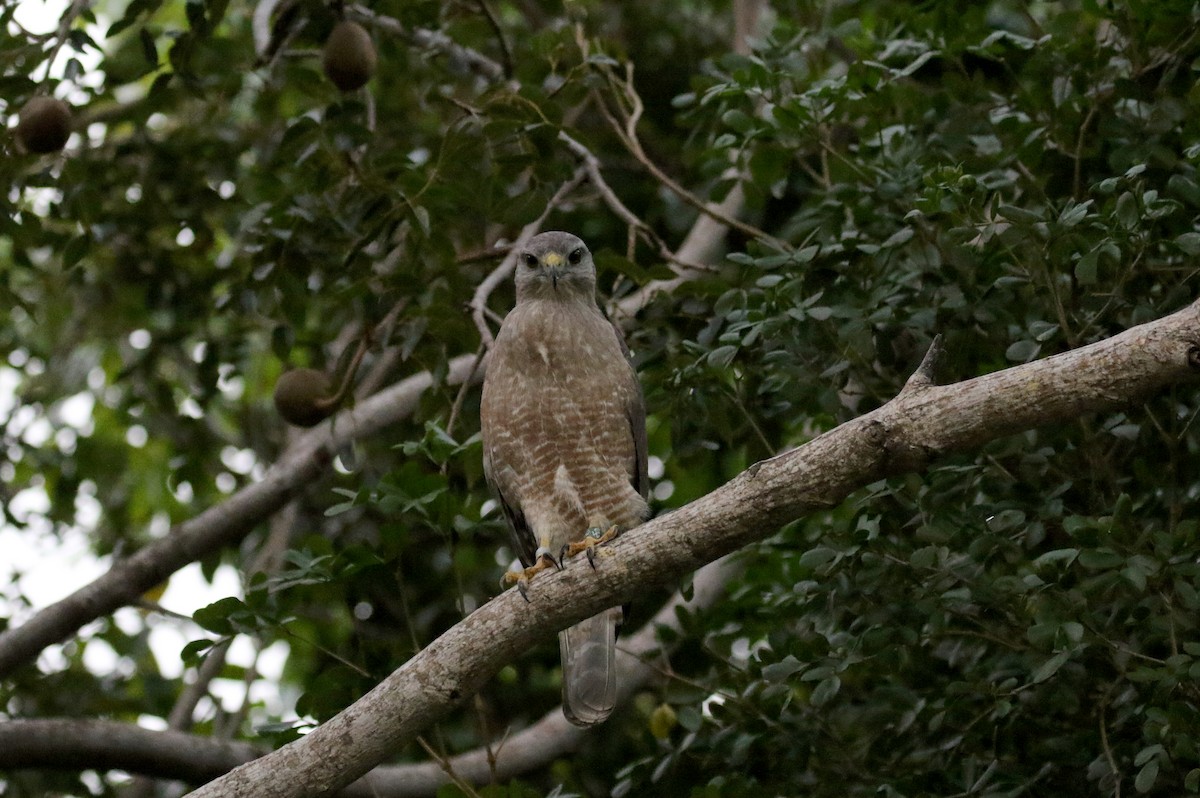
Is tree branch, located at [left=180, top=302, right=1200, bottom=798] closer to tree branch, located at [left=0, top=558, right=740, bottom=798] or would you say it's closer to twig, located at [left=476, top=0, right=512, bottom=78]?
tree branch, located at [left=0, top=558, right=740, bottom=798]

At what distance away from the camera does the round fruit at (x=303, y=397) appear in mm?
3953

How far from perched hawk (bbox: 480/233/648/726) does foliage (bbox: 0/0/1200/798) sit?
13 cm

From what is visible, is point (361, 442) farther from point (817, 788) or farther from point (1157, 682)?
point (1157, 682)

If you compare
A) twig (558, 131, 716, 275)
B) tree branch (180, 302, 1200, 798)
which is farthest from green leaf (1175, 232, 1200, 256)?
twig (558, 131, 716, 275)

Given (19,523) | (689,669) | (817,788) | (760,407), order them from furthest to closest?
(19,523) < (689,669) < (760,407) < (817,788)

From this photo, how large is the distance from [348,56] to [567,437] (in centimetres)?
131

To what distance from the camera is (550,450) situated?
3.92 metres

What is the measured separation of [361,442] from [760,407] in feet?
6.37

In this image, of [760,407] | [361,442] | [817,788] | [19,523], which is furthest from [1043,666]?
[19,523]

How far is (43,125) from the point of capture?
381 centimetres

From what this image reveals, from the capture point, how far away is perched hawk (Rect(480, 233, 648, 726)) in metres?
3.92

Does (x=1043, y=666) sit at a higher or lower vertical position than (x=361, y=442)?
higher

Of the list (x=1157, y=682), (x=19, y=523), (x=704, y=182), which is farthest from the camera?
(x=704, y=182)

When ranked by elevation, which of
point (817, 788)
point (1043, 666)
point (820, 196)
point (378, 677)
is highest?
point (820, 196)
